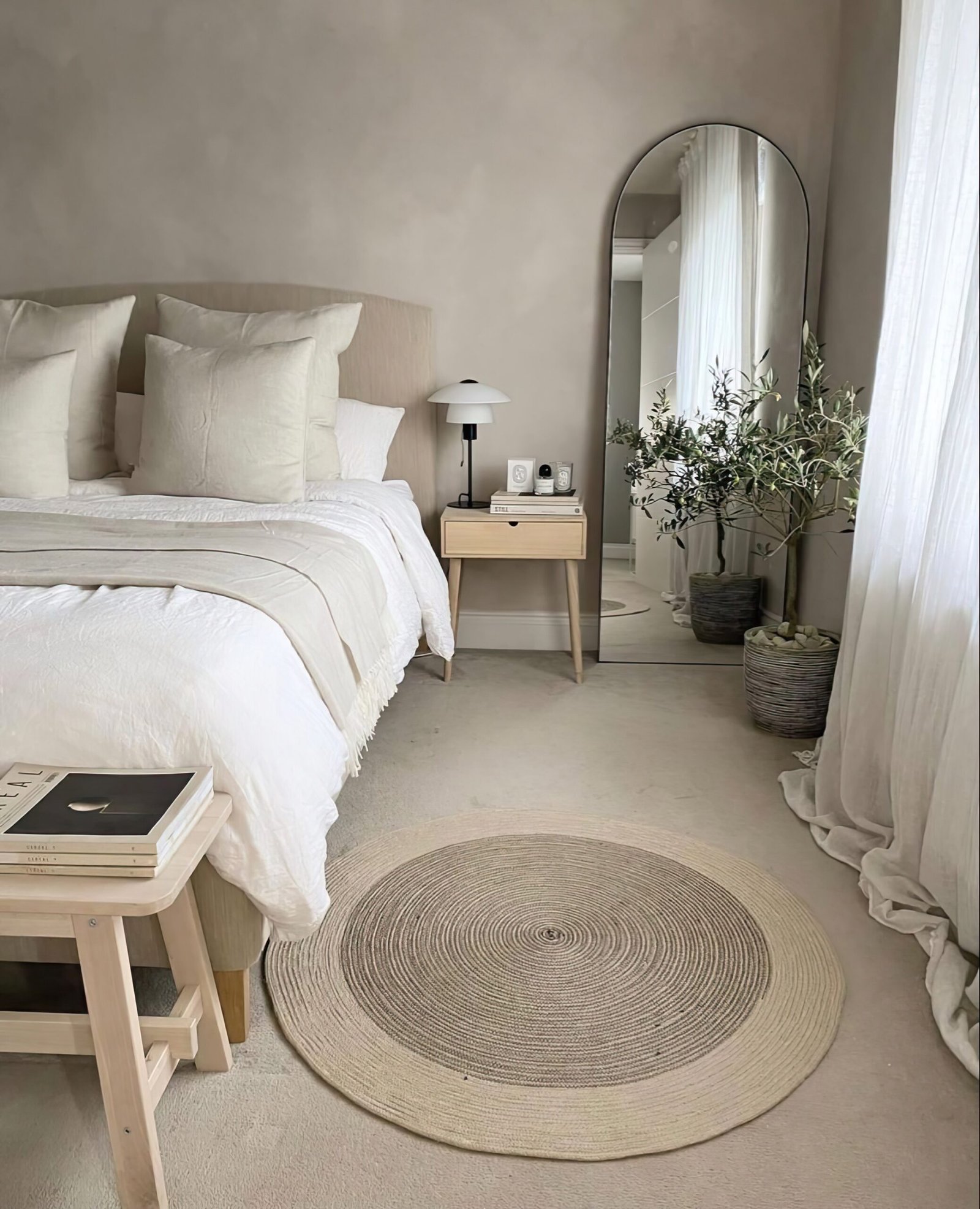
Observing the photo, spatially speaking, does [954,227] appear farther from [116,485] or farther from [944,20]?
[116,485]

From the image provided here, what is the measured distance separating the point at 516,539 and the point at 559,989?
1.83 m

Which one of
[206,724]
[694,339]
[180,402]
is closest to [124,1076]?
[206,724]

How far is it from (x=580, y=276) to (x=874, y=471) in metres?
1.66

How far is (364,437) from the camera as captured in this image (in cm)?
328

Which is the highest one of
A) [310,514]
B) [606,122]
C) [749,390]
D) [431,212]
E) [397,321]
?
[606,122]

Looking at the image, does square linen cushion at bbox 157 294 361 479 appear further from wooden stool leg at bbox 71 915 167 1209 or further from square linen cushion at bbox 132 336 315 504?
wooden stool leg at bbox 71 915 167 1209

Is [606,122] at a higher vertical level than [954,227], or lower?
higher

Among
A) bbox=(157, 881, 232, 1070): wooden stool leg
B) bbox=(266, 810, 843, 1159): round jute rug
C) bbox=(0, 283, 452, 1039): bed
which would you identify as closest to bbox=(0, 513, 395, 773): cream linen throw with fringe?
bbox=(0, 283, 452, 1039): bed

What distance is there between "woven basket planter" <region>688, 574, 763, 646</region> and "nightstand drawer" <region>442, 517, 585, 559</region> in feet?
1.77

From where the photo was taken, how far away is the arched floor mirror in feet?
10.8

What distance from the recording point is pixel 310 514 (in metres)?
2.49

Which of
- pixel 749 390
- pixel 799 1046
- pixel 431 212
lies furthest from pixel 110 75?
pixel 799 1046

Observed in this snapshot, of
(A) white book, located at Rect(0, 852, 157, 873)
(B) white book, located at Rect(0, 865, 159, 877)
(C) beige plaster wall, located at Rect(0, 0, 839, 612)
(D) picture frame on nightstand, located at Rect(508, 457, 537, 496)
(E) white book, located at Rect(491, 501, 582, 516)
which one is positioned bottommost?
(B) white book, located at Rect(0, 865, 159, 877)

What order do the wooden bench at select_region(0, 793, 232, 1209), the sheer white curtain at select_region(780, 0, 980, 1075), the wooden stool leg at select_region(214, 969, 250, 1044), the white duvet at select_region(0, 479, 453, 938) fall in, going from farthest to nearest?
the sheer white curtain at select_region(780, 0, 980, 1075), the wooden stool leg at select_region(214, 969, 250, 1044), the white duvet at select_region(0, 479, 453, 938), the wooden bench at select_region(0, 793, 232, 1209)
